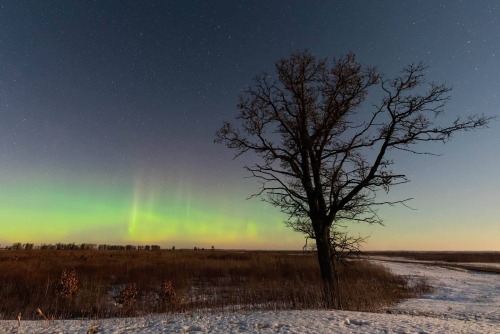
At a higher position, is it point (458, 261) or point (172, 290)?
point (458, 261)

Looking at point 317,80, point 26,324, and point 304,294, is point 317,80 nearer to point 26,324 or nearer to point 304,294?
point 304,294

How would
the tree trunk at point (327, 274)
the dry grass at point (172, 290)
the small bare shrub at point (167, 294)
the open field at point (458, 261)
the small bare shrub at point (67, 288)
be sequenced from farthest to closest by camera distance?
1. the open field at point (458, 261)
2. the small bare shrub at point (67, 288)
3. the small bare shrub at point (167, 294)
4. the dry grass at point (172, 290)
5. the tree trunk at point (327, 274)

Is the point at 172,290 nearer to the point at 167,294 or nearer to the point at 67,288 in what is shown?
the point at 167,294

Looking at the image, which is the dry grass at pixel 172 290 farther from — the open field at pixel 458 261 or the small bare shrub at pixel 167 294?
the open field at pixel 458 261

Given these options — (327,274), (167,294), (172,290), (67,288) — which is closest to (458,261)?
(327,274)

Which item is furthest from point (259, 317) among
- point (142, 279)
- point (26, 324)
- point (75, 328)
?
point (142, 279)

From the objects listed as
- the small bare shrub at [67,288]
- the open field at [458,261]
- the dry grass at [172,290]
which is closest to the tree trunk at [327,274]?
the dry grass at [172,290]

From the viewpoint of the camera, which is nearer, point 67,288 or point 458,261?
point 67,288

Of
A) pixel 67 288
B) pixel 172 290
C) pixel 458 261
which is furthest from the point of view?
pixel 458 261

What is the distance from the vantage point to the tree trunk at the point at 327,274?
11.7 metres

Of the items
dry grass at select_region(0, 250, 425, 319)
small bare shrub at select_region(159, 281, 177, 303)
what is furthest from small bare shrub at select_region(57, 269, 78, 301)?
small bare shrub at select_region(159, 281, 177, 303)

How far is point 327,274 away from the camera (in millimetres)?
12086

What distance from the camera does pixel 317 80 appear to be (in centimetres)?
1343

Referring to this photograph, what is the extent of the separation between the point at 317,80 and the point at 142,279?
14727 mm
